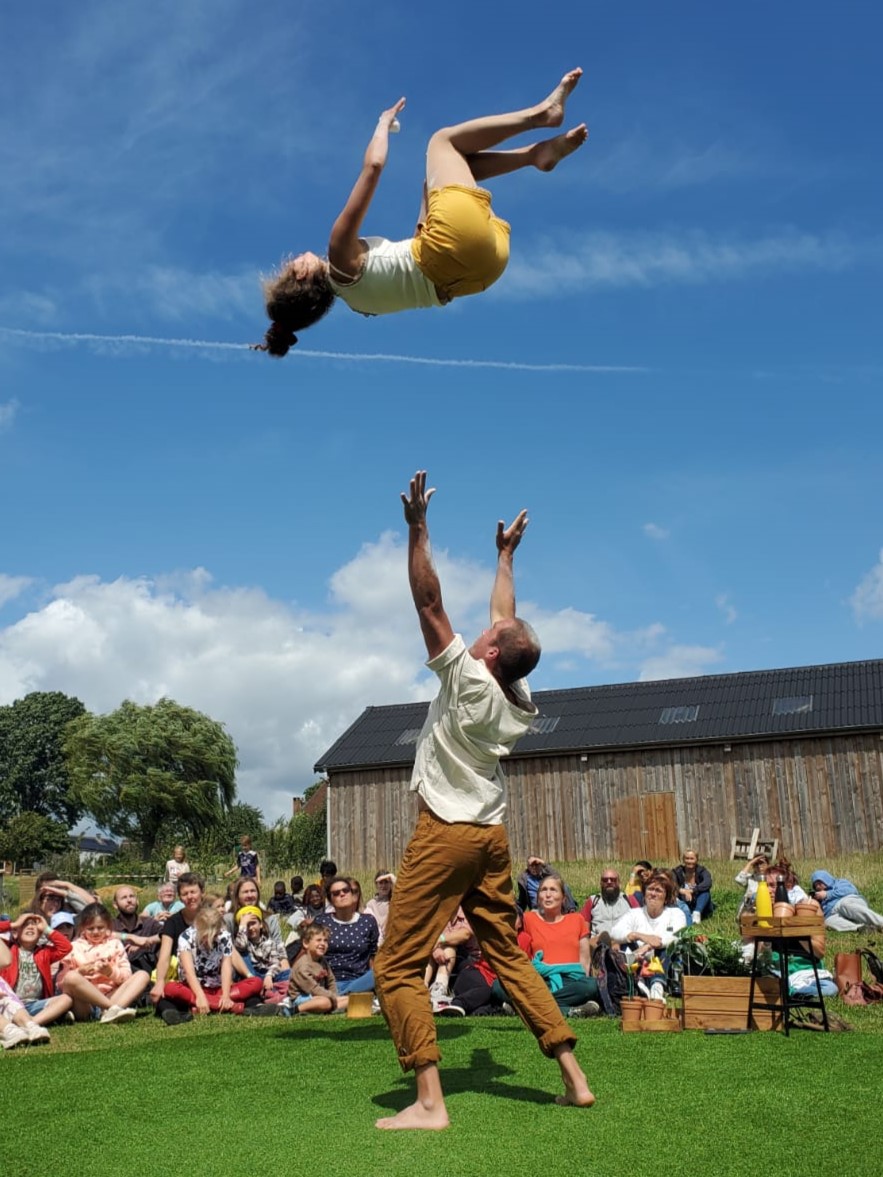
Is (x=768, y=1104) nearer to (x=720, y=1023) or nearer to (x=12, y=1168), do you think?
(x=720, y=1023)

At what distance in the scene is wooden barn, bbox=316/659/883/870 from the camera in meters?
25.1

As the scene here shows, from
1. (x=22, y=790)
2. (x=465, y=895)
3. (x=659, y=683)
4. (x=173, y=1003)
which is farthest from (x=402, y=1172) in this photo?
(x=22, y=790)

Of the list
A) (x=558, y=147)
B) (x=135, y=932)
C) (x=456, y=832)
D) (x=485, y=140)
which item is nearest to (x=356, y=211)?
(x=485, y=140)

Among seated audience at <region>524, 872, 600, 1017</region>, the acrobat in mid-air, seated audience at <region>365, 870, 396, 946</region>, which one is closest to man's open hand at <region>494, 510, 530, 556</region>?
the acrobat in mid-air

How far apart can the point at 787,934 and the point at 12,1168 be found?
4797 millimetres

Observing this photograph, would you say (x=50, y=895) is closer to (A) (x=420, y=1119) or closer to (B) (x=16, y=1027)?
(B) (x=16, y=1027)

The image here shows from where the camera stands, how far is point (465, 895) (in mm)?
4875

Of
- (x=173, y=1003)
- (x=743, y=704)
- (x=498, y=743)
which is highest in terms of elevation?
(x=743, y=704)

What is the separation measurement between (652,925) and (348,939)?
Result: 8.97 feet

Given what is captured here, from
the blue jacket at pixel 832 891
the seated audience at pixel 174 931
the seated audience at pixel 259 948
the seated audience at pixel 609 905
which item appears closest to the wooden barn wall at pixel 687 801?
the blue jacket at pixel 832 891

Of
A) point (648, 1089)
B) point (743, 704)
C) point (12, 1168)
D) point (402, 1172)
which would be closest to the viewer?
point (402, 1172)

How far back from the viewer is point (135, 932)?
1177cm

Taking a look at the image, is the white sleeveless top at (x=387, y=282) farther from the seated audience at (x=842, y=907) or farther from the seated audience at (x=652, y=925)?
the seated audience at (x=842, y=907)

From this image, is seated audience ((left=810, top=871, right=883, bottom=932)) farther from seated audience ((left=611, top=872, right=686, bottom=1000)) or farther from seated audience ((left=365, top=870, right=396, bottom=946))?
seated audience ((left=365, top=870, right=396, bottom=946))
